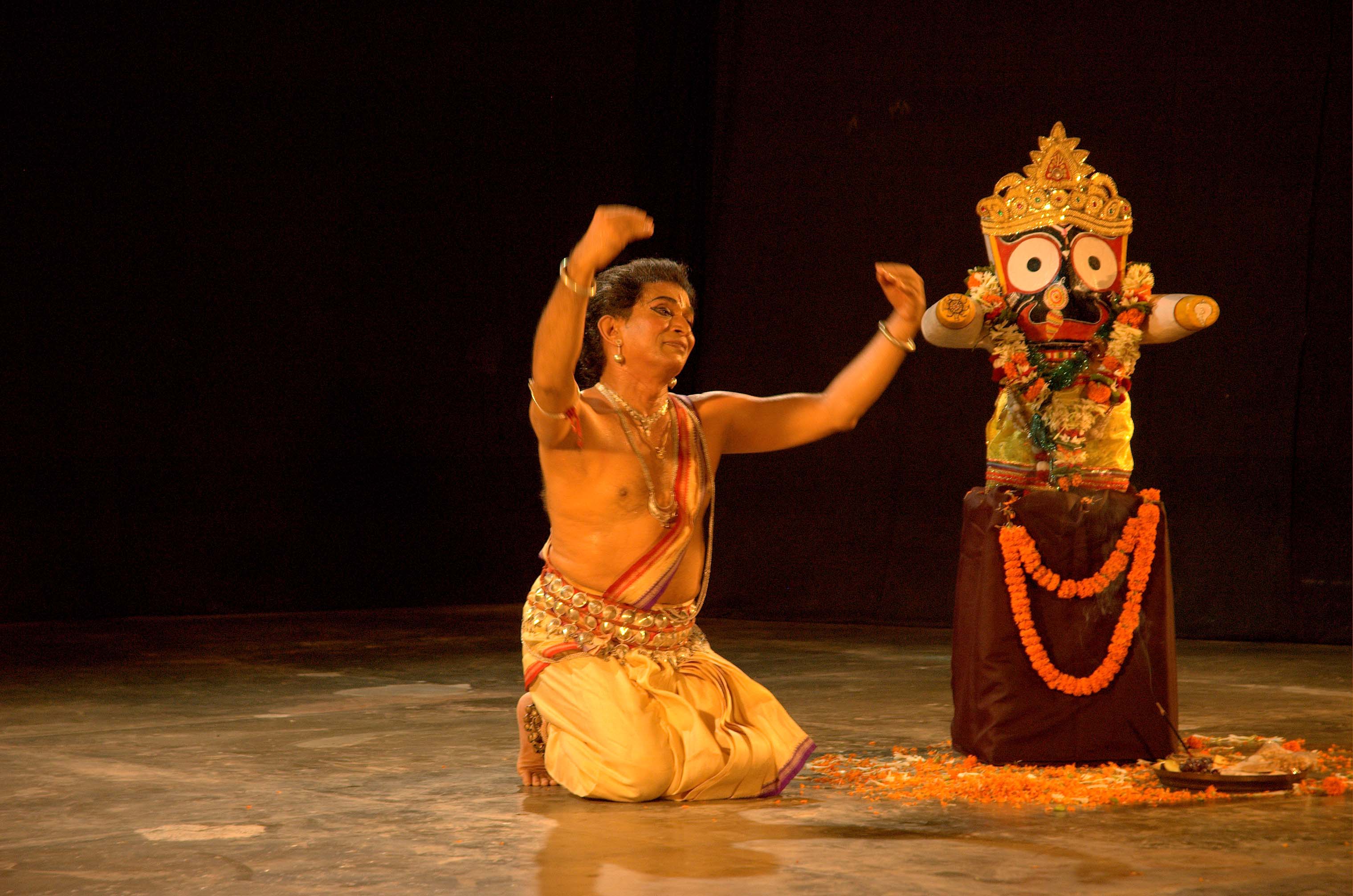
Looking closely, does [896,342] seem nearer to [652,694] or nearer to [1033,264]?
[1033,264]

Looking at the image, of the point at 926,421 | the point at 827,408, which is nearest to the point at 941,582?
the point at 926,421

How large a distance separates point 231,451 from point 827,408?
4.17 m

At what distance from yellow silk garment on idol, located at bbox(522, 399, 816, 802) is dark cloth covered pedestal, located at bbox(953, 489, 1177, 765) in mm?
547

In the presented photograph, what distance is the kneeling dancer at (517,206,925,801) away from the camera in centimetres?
314

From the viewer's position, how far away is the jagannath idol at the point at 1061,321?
366 cm

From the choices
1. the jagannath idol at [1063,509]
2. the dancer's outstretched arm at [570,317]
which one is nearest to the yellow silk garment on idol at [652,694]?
the dancer's outstretched arm at [570,317]

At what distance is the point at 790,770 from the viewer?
3225mm

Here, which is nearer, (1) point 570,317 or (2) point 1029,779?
(1) point 570,317

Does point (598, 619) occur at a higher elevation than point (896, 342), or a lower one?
lower

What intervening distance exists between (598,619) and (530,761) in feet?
1.09

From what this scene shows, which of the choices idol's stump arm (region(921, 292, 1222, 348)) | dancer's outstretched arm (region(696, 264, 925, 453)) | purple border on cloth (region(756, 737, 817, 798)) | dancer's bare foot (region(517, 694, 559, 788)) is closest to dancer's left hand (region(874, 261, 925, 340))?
dancer's outstretched arm (region(696, 264, 925, 453))

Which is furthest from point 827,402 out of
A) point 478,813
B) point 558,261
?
point 558,261

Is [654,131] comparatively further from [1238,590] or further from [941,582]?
[1238,590]

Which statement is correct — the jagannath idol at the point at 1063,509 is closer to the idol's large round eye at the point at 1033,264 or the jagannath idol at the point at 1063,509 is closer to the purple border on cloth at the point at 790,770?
the idol's large round eye at the point at 1033,264
